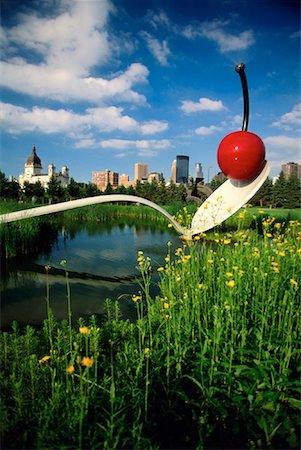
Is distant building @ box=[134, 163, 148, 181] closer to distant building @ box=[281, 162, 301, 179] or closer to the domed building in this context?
the domed building

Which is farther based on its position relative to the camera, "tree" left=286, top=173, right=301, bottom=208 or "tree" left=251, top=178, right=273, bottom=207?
"tree" left=251, top=178, right=273, bottom=207

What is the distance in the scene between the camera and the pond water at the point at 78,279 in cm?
378

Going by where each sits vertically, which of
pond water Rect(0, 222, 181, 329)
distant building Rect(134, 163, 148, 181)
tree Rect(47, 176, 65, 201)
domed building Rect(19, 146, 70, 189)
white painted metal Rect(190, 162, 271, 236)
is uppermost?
distant building Rect(134, 163, 148, 181)

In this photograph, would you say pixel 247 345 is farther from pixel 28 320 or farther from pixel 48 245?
pixel 48 245

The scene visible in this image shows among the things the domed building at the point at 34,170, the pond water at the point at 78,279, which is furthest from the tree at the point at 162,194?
the domed building at the point at 34,170

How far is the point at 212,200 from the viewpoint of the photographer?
8.00 m

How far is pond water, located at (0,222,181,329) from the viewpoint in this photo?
12.4 ft

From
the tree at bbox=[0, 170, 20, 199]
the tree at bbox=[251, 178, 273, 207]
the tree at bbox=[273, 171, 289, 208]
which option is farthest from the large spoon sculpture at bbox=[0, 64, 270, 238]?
the tree at bbox=[251, 178, 273, 207]

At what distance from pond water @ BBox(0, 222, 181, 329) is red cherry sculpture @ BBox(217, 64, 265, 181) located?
9.37ft

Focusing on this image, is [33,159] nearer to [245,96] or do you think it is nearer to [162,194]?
[162,194]

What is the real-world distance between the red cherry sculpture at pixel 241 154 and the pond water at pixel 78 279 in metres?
2.86

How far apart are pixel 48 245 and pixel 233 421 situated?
8.15 m

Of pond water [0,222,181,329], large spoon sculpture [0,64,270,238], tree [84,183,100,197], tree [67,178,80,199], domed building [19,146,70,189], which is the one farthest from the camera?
domed building [19,146,70,189]

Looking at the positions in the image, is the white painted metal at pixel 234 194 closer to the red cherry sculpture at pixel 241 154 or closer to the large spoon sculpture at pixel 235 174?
the large spoon sculpture at pixel 235 174
